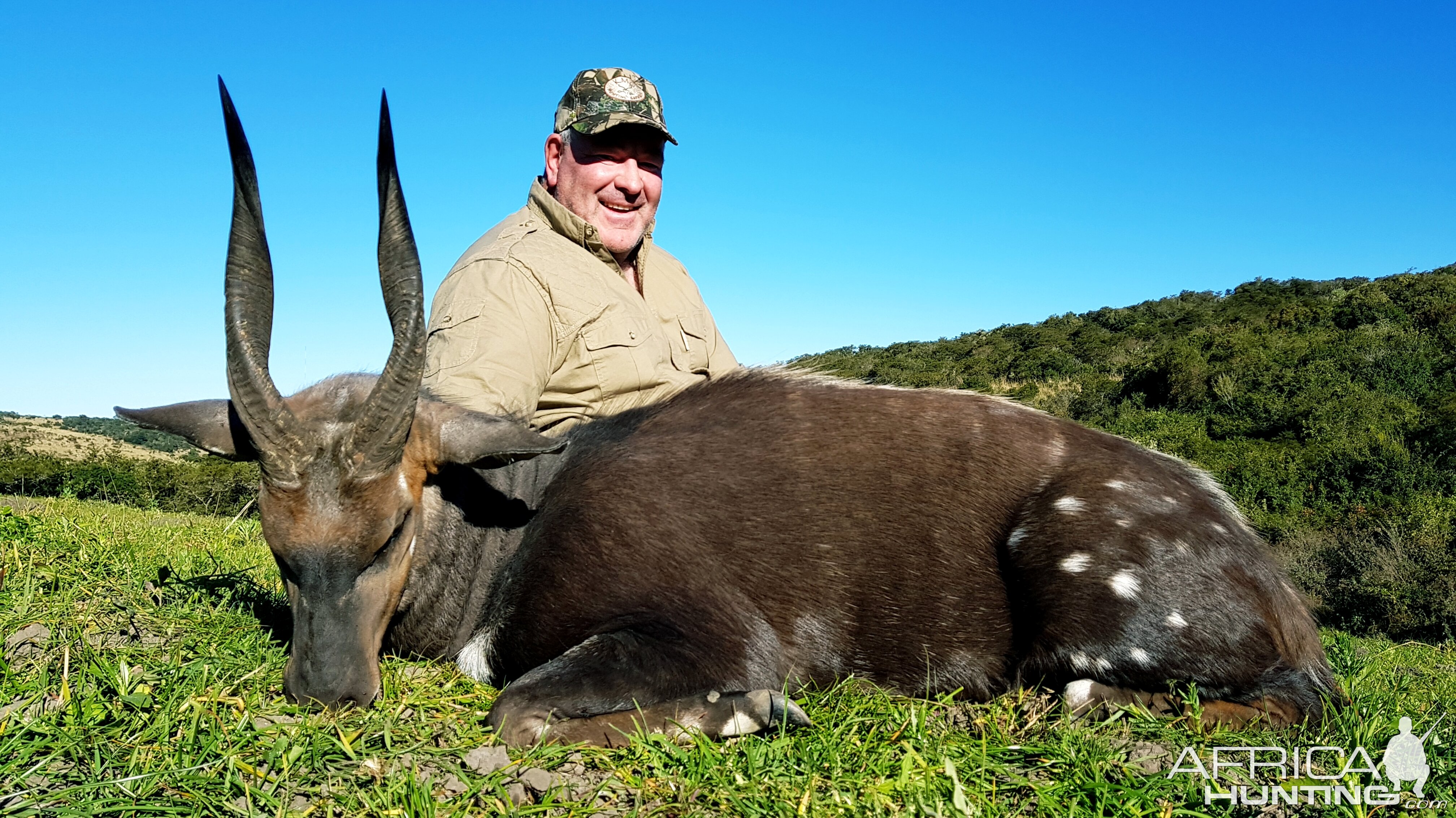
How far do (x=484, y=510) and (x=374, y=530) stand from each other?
615 mm

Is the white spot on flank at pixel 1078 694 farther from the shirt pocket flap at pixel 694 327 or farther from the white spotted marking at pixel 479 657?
the shirt pocket flap at pixel 694 327

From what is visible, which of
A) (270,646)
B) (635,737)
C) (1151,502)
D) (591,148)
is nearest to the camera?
(635,737)

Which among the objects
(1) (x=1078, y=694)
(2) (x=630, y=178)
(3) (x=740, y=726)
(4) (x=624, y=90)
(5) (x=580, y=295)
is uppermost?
(4) (x=624, y=90)

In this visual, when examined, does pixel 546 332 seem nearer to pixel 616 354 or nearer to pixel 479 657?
pixel 616 354

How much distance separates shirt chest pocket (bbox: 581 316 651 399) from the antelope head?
161 centimetres

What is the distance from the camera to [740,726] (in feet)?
9.98

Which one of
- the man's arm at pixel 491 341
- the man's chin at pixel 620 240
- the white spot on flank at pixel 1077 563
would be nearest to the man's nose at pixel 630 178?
the man's chin at pixel 620 240

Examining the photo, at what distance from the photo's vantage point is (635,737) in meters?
2.91

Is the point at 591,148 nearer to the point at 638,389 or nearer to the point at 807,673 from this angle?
the point at 638,389

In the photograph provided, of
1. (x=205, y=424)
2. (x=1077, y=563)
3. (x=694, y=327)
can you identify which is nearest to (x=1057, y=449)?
(x=1077, y=563)

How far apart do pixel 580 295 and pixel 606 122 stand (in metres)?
1.09

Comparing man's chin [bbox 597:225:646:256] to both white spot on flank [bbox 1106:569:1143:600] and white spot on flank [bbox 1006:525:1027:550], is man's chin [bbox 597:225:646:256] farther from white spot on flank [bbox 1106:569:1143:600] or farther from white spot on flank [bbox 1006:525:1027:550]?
white spot on flank [bbox 1106:569:1143:600]

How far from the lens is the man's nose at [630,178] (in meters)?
5.48

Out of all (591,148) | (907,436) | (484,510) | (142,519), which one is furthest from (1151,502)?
(142,519)
